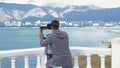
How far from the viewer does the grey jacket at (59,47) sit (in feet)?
16.0

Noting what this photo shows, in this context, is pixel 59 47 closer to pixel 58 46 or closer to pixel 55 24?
pixel 58 46

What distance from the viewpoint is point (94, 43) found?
119 ft

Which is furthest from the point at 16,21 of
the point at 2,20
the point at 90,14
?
the point at 90,14

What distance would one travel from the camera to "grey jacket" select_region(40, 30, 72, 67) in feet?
16.0

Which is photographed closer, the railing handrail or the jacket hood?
the jacket hood

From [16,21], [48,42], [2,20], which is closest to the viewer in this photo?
[48,42]

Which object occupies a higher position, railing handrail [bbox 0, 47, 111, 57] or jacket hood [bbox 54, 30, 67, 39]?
jacket hood [bbox 54, 30, 67, 39]

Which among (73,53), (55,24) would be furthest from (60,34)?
(73,53)

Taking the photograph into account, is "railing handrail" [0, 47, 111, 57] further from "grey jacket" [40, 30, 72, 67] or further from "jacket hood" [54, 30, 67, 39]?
"jacket hood" [54, 30, 67, 39]

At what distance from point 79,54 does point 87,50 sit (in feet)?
0.52

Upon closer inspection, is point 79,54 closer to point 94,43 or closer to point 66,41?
point 66,41

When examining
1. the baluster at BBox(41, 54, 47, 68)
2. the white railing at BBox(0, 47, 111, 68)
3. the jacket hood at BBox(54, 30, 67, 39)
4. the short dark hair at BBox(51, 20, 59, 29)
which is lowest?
the baluster at BBox(41, 54, 47, 68)

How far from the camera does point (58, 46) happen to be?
4.93 meters

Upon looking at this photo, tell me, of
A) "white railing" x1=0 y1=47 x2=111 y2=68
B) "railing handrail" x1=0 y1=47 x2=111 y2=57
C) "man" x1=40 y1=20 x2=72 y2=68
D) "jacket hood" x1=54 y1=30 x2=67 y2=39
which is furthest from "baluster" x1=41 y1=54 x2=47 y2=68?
"jacket hood" x1=54 y1=30 x2=67 y2=39
